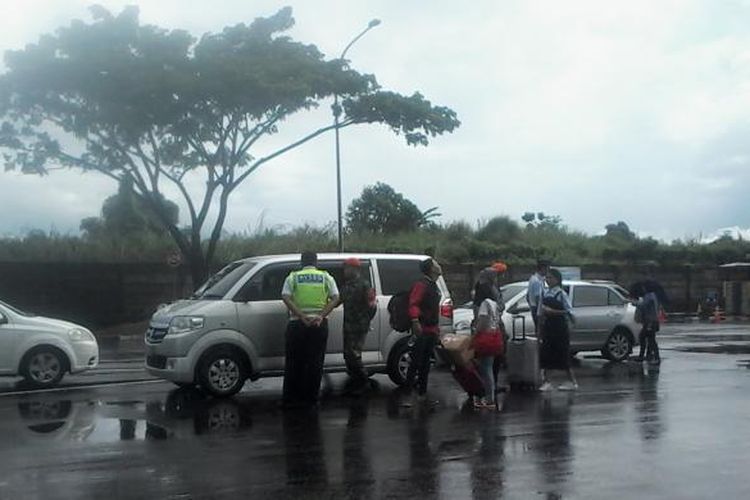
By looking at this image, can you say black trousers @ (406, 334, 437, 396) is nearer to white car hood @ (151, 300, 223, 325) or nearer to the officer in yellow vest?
the officer in yellow vest

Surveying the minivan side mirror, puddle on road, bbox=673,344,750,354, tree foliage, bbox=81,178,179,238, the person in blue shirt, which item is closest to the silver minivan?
the person in blue shirt

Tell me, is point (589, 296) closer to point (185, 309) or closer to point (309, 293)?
point (309, 293)

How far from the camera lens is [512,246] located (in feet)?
133

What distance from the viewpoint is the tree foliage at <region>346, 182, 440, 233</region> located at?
2216 inches

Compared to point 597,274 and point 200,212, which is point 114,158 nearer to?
point 200,212

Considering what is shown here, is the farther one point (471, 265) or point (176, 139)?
point (471, 265)

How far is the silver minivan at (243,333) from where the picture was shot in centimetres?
1193

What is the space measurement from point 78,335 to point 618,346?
9362 mm

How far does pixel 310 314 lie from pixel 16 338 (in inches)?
189

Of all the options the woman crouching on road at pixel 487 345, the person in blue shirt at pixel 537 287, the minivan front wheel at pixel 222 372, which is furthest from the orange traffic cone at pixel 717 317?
the minivan front wheel at pixel 222 372

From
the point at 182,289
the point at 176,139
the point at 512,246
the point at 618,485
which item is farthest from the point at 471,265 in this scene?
the point at 618,485

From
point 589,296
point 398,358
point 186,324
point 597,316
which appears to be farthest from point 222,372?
point 589,296

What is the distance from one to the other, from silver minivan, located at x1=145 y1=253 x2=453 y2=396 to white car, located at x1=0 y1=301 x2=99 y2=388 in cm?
203

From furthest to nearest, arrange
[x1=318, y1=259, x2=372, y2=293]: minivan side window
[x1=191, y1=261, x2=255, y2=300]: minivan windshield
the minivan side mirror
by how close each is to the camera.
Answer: the minivan side mirror → [x1=318, y1=259, x2=372, y2=293]: minivan side window → [x1=191, y1=261, x2=255, y2=300]: minivan windshield
